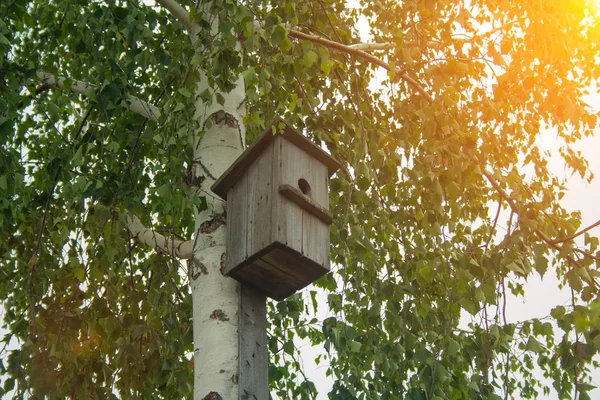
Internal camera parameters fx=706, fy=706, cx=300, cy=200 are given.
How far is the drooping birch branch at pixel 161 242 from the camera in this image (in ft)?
11.1

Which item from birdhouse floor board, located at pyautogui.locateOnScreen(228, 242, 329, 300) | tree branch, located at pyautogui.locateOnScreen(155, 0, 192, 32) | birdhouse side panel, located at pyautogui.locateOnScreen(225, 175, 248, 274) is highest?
tree branch, located at pyautogui.locateOnScreen(155, 0, 192, 32)

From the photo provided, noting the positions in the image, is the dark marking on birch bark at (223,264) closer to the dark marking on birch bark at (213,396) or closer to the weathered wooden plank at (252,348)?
the weathered wooden plank at (252,348)

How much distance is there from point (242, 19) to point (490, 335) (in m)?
1.89

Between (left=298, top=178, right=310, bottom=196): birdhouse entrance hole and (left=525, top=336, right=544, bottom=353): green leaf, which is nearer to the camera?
(left=525, top=336, right=544, bottom=353): green leaf

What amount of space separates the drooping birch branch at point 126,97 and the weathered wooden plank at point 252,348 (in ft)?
4.03

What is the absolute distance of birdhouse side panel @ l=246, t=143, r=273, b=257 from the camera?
2.96 m

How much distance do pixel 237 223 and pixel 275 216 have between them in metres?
0.24

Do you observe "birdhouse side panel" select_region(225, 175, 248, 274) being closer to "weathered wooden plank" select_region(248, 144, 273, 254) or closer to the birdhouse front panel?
"weathered wooden plank" select_region(248, 144, 273, 254)

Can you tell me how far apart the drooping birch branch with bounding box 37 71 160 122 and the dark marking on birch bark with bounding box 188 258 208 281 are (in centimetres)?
93

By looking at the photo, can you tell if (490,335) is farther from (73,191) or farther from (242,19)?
(73,191)

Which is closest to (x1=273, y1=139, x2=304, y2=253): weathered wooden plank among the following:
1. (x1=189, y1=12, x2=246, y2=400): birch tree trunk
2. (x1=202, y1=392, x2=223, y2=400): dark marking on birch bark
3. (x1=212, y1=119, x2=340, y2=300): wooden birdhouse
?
(x1=212, y1=119, x2=340, y2=300): wooden birdhouse

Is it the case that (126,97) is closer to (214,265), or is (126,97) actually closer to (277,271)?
(214,265)

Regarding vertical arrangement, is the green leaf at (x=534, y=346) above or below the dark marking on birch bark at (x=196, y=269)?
below

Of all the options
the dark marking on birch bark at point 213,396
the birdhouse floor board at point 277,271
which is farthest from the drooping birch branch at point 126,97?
the dark marking on birch bark at point 213,396
